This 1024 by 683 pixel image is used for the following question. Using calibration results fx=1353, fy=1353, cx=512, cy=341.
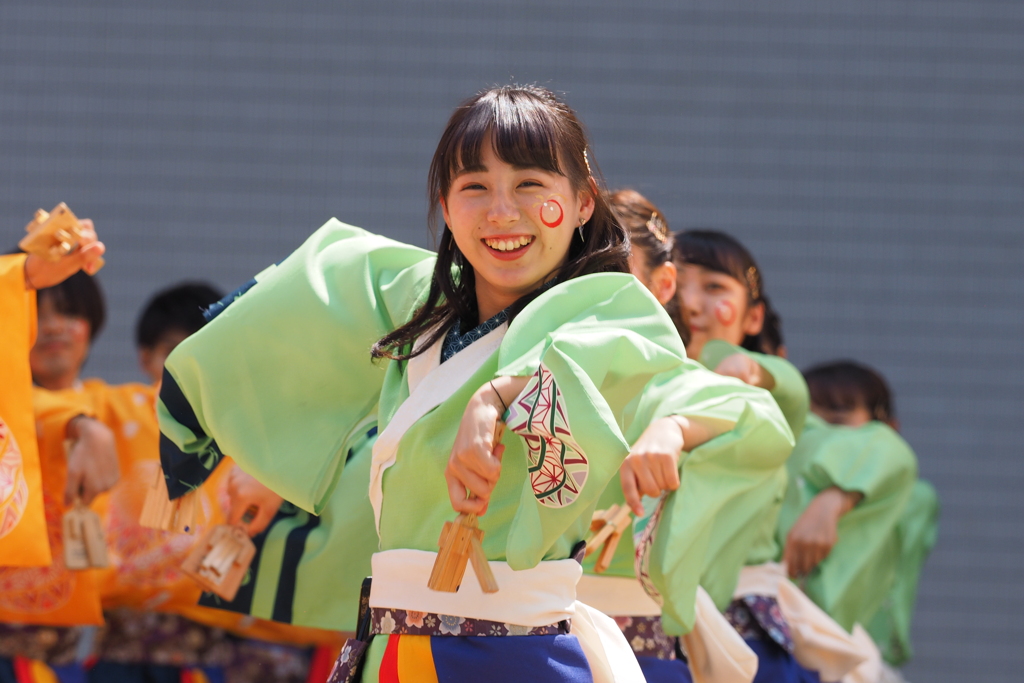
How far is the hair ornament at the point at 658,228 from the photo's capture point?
2.61m

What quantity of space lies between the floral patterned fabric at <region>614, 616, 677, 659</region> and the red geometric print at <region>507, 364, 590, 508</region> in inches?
33.1

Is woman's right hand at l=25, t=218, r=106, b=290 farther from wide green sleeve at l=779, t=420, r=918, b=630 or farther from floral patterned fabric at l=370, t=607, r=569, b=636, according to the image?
wide green sleeve at l=779, t=420, r=918, b=630

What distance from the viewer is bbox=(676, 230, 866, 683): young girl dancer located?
2771mm

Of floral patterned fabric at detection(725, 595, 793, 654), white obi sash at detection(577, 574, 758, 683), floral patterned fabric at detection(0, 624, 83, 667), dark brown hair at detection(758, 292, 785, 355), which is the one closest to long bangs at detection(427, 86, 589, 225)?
white obi sash at detection(577, 574, 758, 683)

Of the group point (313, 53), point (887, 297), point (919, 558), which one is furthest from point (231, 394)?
point (887, 297)

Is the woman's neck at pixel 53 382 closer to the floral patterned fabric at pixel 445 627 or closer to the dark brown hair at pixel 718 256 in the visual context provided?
the dark brown hair at pixel 718 256

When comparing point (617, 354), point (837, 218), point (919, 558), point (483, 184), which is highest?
point (483, 184)

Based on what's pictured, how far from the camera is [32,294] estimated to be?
8.34ft

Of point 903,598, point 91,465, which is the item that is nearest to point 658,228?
point 91,465

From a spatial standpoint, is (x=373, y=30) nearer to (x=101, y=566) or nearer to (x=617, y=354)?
(x=101, y=566)

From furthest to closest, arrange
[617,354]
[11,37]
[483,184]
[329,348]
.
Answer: [11,37] < [329,348] < [483,184] < [617,354]

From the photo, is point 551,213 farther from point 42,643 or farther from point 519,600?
point 42,643

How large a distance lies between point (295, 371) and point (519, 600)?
1.80ft

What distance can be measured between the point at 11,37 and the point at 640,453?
4005mm
